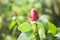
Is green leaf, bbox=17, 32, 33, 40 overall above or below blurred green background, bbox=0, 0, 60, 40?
above

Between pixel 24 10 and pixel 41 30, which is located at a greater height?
pixel 41 30

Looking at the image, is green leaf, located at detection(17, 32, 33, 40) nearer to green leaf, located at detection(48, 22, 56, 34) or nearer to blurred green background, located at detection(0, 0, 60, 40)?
green leaf, located at detection(48, 22, 56, 34)

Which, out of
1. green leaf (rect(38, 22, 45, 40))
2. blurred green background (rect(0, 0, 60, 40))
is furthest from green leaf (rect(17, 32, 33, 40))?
blurred green background (rect(0, 0, 60, 40))

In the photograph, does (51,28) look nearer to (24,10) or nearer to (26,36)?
(26,36)

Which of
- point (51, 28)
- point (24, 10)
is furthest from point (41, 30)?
point (24, 10)

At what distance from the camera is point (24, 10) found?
6.52ft

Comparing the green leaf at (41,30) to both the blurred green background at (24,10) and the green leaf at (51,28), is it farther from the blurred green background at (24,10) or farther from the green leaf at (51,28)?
the blurred green background at (24,10)

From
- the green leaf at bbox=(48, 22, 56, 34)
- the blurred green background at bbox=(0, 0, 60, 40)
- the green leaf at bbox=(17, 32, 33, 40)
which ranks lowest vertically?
the blurred green background at bbox=(0, 0, 60, 40)

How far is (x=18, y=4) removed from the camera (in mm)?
2059

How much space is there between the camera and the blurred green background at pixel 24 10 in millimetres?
1971

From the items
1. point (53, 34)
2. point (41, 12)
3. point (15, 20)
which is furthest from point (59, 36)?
point (41, 12)

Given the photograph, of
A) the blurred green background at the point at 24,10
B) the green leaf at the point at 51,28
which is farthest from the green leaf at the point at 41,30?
the blurred green background at the point at 24,10

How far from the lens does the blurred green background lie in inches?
77.6

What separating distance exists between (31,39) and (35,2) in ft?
4.61
